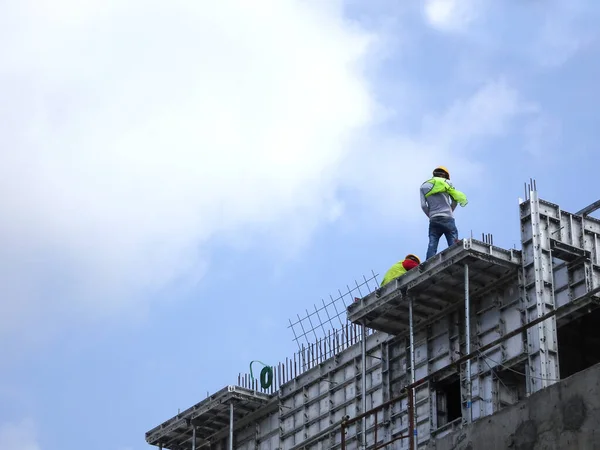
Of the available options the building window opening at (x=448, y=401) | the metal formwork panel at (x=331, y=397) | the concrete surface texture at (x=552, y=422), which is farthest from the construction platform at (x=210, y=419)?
the concrete surface texture at (x=552, y=422)

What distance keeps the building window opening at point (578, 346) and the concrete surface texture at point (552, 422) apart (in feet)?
34.2

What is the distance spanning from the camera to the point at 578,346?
84.7 feet

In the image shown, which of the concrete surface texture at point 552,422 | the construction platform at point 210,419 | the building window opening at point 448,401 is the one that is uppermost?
the construction platform at point 210,419

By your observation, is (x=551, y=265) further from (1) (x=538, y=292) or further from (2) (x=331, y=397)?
(2) (x=331, y=397)

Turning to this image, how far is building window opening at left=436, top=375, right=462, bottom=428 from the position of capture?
25.3 metres

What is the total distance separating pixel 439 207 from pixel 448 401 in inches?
159

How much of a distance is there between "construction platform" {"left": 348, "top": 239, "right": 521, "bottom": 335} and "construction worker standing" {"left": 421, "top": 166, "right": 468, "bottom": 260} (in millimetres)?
907

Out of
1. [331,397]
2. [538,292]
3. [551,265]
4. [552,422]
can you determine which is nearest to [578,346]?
[551,265]

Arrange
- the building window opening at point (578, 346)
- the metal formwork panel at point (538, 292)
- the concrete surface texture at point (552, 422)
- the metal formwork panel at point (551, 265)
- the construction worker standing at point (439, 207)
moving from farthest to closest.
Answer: the construction worker standing at point (439, 207) < the building window opening at point (578, 346) < the metal formwork panel at point (551, 265) < the metal formwork panel at point (538, 292) < the concrete surface texture at point (552, 422)

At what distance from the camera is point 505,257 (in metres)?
24.6

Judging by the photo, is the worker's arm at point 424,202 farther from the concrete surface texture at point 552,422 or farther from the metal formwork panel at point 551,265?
the concrete surface texture at point 552,422

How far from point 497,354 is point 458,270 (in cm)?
179

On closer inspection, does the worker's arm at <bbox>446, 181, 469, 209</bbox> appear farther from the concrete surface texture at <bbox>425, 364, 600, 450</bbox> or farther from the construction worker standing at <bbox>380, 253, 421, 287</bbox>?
the concrete surface texture at <bbox>425, 364, 600, 450</bbox>

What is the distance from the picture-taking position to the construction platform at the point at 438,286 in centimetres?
2438
